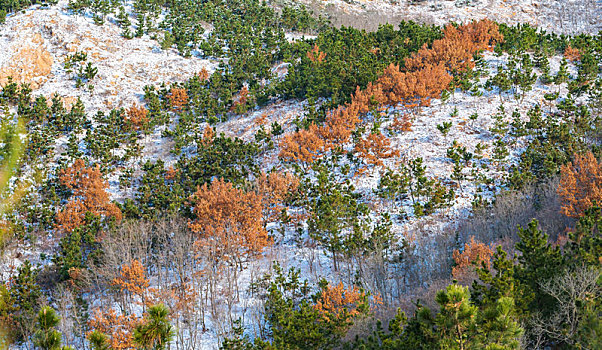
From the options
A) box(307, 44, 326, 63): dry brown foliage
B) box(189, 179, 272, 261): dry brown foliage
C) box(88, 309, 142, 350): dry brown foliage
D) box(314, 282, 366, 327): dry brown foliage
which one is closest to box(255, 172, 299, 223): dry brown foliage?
box(189, 179, 272, 261): dry brown foliage

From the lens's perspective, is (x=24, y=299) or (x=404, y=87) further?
(x=404, y=87)

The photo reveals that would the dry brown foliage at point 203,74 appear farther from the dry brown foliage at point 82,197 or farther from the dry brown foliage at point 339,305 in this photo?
the dry brown foliage at point 339,305

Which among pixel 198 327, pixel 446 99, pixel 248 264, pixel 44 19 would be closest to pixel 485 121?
pixel 446 99

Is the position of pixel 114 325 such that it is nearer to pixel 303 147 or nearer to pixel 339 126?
pixel 303 147

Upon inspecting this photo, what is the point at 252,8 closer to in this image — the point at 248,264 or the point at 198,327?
the point at 248,264

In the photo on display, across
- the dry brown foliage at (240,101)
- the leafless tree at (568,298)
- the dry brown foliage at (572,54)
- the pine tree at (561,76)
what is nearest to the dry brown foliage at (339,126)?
the dry brown foliage at (240,101)

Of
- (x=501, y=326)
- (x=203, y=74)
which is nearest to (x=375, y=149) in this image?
(x=203, y=74)
